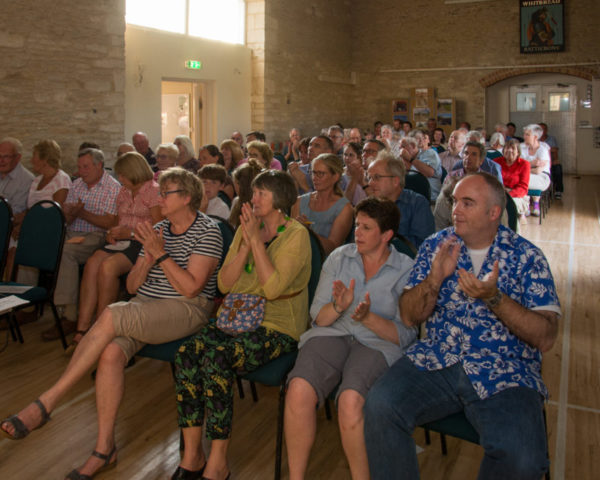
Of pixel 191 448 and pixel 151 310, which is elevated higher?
pixel 151 310

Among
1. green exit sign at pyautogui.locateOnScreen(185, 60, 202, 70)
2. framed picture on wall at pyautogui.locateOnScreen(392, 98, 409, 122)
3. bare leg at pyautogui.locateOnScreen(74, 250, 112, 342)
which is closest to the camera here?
bare leg at pyautogui.locateOnScreen(74, 250, 112, 342)


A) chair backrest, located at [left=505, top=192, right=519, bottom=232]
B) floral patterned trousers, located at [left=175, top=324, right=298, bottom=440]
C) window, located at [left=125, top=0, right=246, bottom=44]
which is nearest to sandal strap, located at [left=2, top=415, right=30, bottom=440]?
floral patterned trousers, located at [left=175, top=324, right=298, bottom=440]

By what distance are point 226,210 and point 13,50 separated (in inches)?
206

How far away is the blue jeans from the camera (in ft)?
6.32

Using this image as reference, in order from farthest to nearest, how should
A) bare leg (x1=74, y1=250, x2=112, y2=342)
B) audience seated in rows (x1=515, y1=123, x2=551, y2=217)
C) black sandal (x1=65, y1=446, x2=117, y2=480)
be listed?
audience seated in rows (x1=515, y1=123, x2=551, y2=217) < bare leg (x1=74, y1=250, x2=112, y2=342) < black sandal (x1=65, y1=446, x2=117, y2=480)

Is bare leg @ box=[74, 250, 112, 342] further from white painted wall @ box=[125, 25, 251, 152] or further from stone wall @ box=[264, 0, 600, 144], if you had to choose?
stone wall @ box=[264, 0, 600, 144]

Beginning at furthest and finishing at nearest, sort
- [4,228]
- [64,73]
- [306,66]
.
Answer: [306,66]
[64,73]
[4,228]

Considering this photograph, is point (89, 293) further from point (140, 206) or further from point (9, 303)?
point (9, 303)

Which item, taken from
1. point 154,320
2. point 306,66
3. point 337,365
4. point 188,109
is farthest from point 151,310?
point 306,66

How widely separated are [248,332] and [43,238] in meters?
1.95

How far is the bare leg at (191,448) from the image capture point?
8.22 feet

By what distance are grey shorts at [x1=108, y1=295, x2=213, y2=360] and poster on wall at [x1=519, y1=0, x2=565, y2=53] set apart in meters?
15.0

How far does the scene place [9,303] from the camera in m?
3.20

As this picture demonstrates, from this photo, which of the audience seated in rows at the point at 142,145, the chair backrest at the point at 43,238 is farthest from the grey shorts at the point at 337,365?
the audience seated in rows at the point at 142,145
